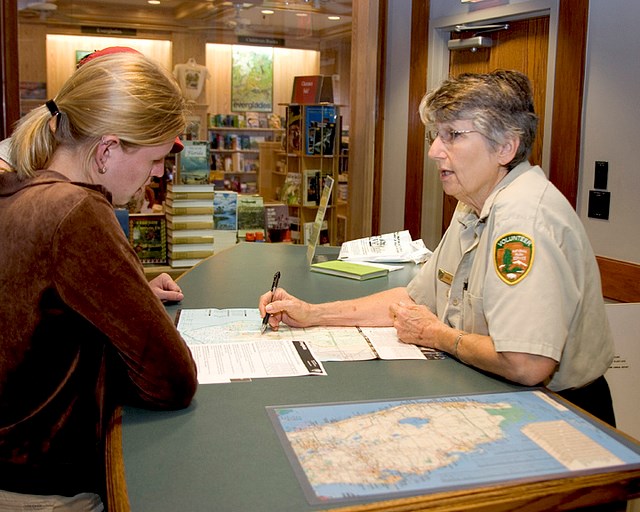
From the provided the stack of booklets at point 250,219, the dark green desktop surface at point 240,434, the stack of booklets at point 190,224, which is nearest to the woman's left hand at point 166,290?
the dark green desktop surface at point 240,434

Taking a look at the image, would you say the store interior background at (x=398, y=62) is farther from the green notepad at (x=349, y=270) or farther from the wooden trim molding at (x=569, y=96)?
the green notepad at (x=349, y=270)

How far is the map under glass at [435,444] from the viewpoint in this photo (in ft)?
3.77

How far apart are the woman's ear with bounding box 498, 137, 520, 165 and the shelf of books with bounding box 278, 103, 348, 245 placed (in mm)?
3923

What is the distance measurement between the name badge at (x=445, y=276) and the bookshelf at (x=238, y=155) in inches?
174

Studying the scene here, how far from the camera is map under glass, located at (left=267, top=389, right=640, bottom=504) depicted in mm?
1149

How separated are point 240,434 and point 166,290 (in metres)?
1.07

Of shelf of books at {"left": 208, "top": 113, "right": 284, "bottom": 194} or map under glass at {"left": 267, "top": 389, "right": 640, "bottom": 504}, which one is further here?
shelf of books at {"left": 208, "top": 113, "right": 284, "bottom": 194}

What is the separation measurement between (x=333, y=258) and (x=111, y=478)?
7.01 feet

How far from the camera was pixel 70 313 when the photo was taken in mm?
1337

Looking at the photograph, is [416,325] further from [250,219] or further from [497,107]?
[250,219]

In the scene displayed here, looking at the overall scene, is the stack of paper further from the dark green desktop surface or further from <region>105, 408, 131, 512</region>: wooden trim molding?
<region>105, 408, 131, 512</region>: wooden trim molding

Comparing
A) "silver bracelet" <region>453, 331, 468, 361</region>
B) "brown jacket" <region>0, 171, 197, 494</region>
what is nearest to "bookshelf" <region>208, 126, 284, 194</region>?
"silver bracelet" <region>453, 331, 468, 361</region>

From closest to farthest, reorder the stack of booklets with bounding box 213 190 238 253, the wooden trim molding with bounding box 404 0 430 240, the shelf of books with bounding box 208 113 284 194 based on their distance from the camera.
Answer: the stack of booklets with bounding box 213 190 238 253 → the wooden trim molding with bounding box 404 0 430 240 → the shelf of books with bounding box 208 113 284 194

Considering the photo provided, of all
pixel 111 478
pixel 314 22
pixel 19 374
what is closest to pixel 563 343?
pixel 111 478
